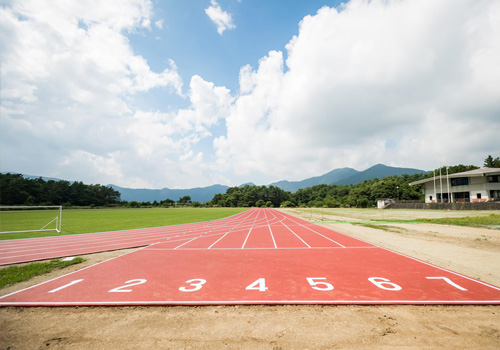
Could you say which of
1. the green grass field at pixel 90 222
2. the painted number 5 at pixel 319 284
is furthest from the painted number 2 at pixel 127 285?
the green grass field at pixel 90 222

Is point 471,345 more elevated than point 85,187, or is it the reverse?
point 85,187

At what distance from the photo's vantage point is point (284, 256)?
8.48m

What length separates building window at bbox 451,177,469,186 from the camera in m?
45.2

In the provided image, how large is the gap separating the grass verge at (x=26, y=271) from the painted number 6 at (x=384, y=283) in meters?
9.38

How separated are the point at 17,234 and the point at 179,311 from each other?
17686mm

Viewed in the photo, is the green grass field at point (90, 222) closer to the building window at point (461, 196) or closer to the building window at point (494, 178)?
the building window at point (461, 196)

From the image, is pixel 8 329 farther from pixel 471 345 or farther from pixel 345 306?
pixel 471 345

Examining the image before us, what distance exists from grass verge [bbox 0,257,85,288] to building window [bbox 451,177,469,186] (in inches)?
2450

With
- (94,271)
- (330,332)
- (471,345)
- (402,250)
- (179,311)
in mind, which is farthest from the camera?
(402,250)

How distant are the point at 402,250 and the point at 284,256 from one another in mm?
5287

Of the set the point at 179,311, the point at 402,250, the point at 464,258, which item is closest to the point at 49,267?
the point at 179,311

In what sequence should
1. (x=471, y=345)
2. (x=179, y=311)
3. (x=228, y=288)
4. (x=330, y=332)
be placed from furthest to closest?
(x=228, y=288)
(x=179, y=311)
(x=330, y=332)
(x=471, y=345)

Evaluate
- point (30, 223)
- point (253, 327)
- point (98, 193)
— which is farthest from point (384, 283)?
point (98, 193)

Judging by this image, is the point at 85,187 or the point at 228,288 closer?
the point at 228,288
